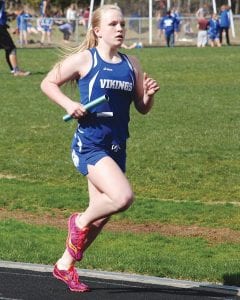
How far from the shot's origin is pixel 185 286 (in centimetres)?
790

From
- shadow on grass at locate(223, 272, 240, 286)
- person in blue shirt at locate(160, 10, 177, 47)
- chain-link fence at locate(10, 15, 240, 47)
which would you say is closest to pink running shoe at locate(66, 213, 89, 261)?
shadow on grass at locate(223, 272, 240, 286)

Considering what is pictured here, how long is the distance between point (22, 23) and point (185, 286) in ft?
133

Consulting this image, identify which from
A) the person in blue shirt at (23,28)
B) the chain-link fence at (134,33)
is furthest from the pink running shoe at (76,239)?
the chain-link fence at (134,33)

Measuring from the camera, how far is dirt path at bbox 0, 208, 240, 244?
33.8 ft

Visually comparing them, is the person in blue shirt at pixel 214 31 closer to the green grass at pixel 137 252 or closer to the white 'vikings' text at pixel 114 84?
the green grass at pixel 137 252

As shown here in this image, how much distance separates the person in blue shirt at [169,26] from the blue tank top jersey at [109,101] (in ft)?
135

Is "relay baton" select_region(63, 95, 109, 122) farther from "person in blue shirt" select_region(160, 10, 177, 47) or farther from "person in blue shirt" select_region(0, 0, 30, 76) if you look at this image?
"person in blue shirt" select_region(160, 10, 177, 47)

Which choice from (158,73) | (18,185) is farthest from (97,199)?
(158,73)

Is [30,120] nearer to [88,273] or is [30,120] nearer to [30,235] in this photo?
[30,235]

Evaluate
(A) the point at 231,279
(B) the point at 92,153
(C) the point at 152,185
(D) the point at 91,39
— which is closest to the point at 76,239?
(B) the point at 92,153

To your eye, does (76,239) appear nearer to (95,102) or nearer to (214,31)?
(95,102)

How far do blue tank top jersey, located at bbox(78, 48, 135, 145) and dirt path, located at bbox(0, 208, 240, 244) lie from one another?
2896 millimetres

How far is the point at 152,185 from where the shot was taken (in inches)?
527

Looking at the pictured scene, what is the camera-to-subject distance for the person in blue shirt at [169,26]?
48.2 metres
